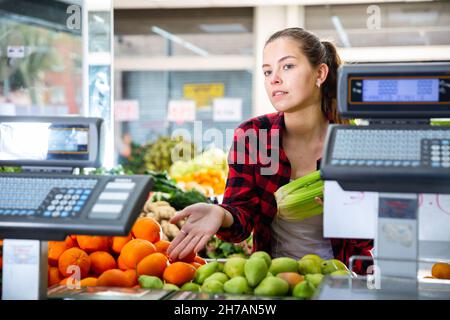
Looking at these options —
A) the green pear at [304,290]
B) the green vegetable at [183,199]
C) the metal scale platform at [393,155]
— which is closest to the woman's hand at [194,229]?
the green pear at [304,290]

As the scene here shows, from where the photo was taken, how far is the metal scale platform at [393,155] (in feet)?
4.70

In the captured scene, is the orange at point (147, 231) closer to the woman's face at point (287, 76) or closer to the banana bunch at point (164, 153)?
the woman's face at point (287, 76)

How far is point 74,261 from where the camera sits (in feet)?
6.08

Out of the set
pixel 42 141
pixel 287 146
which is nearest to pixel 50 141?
pixel 42 141

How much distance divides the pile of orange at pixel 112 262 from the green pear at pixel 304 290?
373mm

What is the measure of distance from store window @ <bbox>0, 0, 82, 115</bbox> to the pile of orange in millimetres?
3234

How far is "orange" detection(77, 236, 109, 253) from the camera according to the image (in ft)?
6.46

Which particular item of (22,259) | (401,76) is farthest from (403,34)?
(22,259)

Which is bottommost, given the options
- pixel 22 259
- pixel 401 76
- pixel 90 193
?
pixel 22 259

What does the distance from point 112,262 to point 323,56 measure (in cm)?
132

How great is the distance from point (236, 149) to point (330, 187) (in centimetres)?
108
